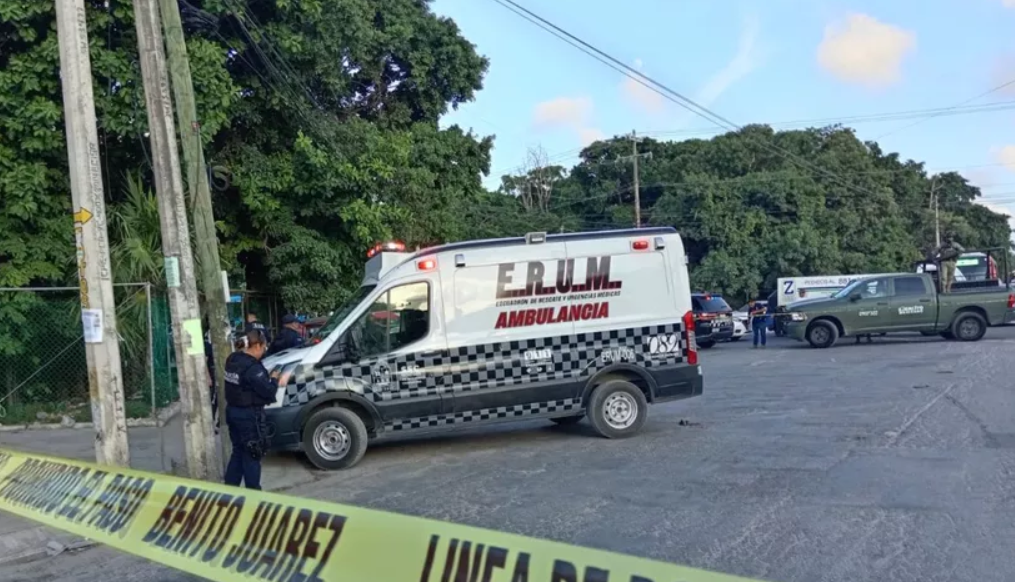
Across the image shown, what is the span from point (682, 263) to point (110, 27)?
32.0 ft

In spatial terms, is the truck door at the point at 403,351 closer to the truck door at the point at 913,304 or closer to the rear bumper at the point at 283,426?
the rear bumper at the point at 283,426

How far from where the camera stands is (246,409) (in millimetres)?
7941

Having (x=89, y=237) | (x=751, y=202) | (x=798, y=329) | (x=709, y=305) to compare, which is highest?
(x=751, y=202)

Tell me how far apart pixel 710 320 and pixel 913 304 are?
5725mm

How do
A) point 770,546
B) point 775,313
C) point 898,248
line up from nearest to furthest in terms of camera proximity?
1. point 770,546
2. point 775,313
3. point 898,248

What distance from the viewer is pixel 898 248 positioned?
49406mm

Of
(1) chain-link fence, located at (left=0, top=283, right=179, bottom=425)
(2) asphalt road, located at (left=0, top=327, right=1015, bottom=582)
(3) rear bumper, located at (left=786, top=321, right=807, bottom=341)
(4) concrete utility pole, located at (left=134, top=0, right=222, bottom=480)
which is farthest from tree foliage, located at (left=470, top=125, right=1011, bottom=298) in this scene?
(4) concrete utility pole, located at (left=134, top=0, right=222, bottom=480)

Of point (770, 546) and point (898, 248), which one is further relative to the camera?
point (898, 248)

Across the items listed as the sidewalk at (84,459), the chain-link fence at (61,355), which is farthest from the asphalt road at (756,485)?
the chain-link fence at (61,355)

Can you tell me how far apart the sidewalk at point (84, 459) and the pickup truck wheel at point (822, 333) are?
624 inches

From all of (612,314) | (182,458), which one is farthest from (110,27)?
(612,314)

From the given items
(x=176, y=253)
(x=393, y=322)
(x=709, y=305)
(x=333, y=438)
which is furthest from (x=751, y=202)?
(x=176, y=253)

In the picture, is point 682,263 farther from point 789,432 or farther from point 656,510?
point 656,510

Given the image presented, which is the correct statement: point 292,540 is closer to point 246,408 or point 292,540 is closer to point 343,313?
point 246,408
